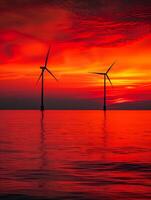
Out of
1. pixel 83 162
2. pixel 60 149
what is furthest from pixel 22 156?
pixel 60 149

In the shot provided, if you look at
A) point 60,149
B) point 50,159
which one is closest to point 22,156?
point 50,159

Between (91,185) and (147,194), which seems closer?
(147,194)

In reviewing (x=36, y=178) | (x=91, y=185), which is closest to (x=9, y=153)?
(x=36, y=178)

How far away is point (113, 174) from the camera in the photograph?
3186 centimetres

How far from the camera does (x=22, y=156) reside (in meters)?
42.0

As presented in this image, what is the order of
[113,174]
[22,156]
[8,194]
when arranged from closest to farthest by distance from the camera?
[8,194] < [113,174] < [22,156]

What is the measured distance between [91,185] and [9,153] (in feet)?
60.7

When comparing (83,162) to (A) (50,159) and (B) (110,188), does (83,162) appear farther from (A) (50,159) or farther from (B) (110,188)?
(B) (110,188)

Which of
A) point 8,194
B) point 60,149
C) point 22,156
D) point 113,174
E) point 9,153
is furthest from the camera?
point 60,149

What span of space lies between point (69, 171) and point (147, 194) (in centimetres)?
952

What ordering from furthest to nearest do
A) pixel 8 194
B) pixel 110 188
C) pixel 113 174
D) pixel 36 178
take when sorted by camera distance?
1. pixel 113 174
2. pixel 36 178
3. pixel 110 188
4. pixel 8 194

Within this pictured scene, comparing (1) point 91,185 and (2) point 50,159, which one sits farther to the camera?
(2) point 50,159

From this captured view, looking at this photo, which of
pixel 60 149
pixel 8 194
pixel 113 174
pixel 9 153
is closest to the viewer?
pixel 8 194

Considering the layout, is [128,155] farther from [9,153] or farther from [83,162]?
[9,153]
